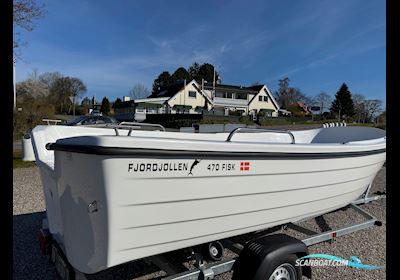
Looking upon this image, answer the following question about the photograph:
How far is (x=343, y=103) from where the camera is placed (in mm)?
54812

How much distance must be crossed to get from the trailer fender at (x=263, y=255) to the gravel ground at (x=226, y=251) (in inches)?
25.1

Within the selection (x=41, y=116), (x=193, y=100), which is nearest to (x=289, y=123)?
(x=193, y=100)

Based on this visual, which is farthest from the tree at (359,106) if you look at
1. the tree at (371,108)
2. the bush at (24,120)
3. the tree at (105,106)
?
the bush at (24,120)

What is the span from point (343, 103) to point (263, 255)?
59.2m

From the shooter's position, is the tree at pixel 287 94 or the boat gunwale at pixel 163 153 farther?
the tree at pixel 287 94

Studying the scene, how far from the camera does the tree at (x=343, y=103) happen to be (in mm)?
53969

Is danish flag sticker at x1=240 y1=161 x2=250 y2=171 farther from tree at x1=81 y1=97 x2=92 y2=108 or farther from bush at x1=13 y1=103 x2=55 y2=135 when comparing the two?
tree at x1=81 y1=97 x2=92 y2=108

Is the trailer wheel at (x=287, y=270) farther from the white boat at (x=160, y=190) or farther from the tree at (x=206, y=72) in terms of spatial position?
the tree at (x=206, y=72)

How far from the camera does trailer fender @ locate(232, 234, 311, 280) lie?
216 cm

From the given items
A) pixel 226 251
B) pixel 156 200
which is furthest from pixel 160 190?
pixel 226 251

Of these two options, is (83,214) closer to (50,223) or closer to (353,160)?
(50,223)

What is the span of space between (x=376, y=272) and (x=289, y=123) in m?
36.8

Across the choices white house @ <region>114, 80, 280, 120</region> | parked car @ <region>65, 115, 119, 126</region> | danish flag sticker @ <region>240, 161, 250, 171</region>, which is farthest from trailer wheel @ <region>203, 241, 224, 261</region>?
white house @ <region>114, 80, 280, 120</region>

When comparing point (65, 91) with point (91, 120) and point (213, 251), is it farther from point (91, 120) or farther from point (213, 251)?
point (213, 251)
